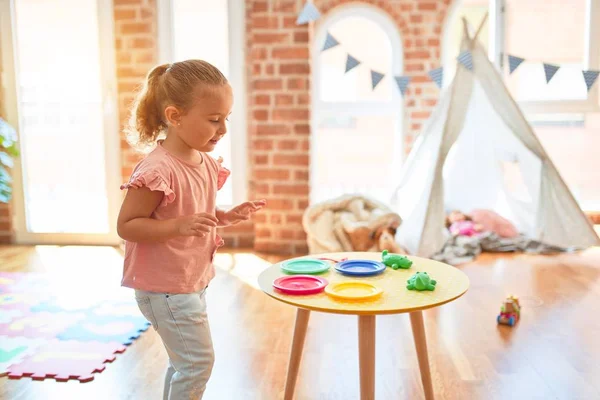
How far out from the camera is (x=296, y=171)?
11.0ft

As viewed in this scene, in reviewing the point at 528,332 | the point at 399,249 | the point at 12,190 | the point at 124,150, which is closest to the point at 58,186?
the point at 12,190

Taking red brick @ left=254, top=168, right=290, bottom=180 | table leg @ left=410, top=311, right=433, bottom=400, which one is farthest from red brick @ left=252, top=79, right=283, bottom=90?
table leg @ left=410, top=311, right=433, bottom=400

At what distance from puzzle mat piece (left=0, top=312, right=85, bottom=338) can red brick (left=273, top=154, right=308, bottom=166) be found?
1461 mm

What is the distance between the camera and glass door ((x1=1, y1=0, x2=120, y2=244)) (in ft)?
11.3

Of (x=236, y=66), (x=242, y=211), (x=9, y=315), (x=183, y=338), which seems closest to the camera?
(x=183, y=338)

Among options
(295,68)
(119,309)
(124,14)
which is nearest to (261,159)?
(295,68)

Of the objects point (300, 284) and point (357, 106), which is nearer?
point (300, 284)

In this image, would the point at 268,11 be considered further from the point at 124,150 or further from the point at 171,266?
the point at 171,266

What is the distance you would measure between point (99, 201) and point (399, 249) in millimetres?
2363

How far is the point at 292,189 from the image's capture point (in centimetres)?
336

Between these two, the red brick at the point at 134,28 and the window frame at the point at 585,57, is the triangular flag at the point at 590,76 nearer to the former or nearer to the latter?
the window frame at the point at 585,57

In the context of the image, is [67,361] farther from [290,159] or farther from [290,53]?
[290,53]

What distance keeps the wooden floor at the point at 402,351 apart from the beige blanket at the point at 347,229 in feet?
1.61

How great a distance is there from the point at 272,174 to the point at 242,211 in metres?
2.07
